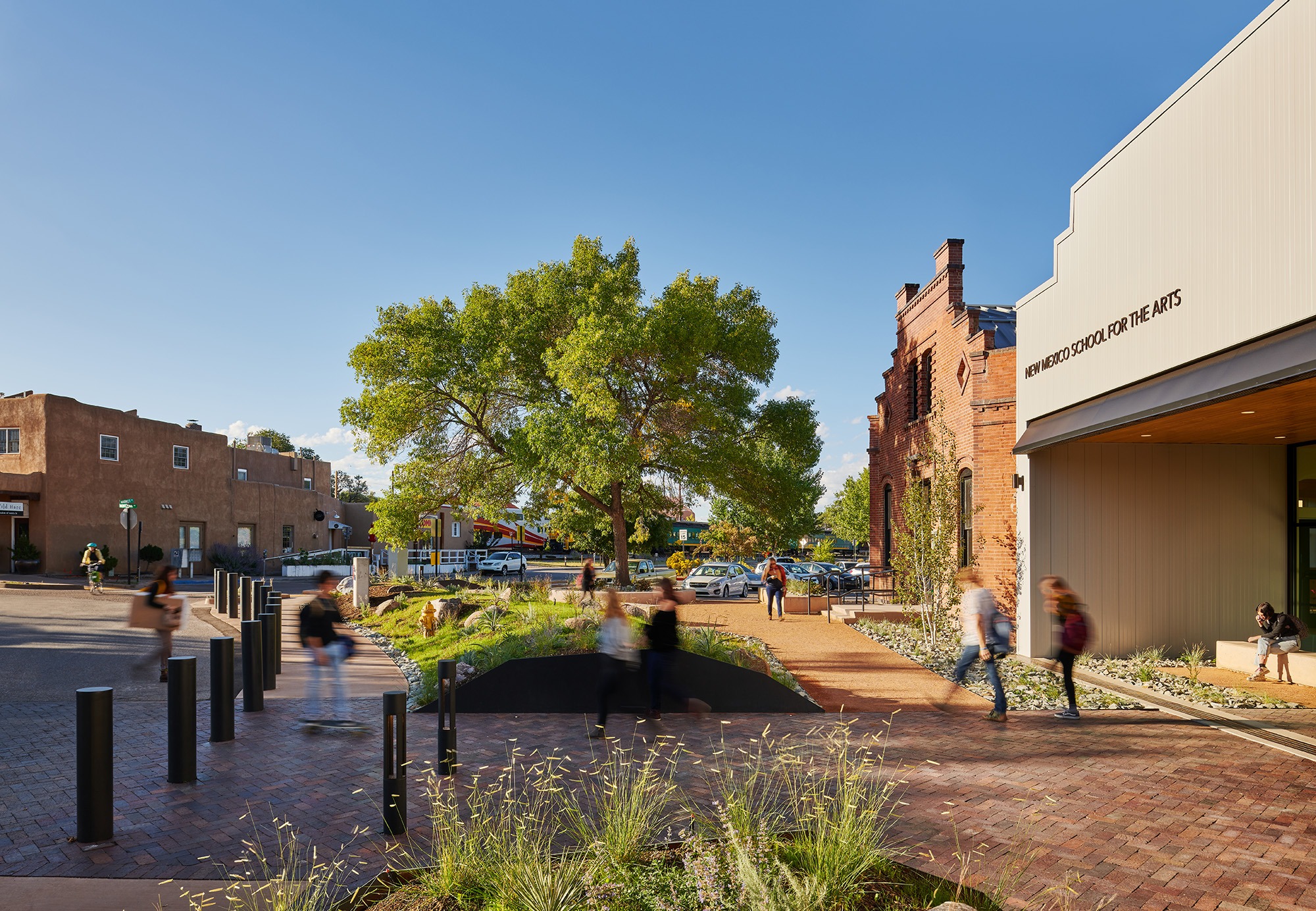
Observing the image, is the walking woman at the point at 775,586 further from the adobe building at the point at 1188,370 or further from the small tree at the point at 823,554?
the small tree at the point at 823,554

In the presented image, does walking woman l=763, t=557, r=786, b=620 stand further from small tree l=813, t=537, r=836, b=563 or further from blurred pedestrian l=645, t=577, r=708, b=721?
small tree l=813, t=537, r=836, b=563

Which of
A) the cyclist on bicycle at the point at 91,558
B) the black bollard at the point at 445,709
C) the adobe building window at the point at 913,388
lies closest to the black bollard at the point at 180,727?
the black bollard at the point at 445,709

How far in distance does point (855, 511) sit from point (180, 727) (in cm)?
5695

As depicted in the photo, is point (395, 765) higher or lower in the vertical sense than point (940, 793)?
higher

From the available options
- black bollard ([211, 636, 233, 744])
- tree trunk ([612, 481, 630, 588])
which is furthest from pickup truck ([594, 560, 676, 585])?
black bollard ([211, 636, 233, 744])

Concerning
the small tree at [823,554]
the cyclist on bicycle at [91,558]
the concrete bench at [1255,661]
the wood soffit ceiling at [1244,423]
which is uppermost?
the wood soffit ceiling at [1244,423]

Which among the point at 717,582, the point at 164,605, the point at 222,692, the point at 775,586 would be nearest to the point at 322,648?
the point at 222,692

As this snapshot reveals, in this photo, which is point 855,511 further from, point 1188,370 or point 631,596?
point 1188,370

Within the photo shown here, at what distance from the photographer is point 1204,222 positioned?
977 cm

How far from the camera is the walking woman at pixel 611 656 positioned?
843 centimetres

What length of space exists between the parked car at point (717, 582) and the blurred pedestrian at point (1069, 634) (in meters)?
17.3

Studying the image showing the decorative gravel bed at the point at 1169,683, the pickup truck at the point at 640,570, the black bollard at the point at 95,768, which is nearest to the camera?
the black bollard at the point at 95,768

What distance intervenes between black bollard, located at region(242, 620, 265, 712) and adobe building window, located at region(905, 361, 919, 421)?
53.2ft

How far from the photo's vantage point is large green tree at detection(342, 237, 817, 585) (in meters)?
21.7
